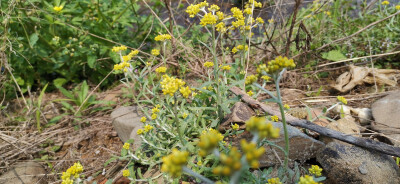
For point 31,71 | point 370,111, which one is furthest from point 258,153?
point 31,71

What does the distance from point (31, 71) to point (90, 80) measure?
734mm

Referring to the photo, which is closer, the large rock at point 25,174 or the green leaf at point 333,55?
the large rock at point 25,174

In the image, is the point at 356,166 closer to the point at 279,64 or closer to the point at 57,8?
the point at 279,64

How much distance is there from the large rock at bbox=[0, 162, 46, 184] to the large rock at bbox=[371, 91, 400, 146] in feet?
9.50

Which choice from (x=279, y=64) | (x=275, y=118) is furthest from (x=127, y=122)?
(x=279, y=64)

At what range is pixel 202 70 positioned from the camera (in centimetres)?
324

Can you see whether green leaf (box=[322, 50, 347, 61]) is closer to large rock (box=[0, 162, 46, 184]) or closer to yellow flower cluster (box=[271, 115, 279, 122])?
yellow flower cluster (box=[271, 115, 279, 122])

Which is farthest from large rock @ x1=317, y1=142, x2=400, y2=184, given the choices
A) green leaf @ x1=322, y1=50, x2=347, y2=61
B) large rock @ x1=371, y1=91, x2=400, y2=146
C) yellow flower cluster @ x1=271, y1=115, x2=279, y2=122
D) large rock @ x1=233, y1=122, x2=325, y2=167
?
green leaf @ x1=322, y1=50, x2=347, y2=61

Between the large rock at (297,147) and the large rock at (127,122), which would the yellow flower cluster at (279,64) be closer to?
the large rock at (297,147)

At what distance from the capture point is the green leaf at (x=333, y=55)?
353 centimetres

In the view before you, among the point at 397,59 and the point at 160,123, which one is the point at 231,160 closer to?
the point at 160,123

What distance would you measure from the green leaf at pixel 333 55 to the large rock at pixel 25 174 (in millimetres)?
3313

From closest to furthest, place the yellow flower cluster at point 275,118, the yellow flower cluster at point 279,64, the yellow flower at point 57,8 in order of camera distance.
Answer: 1. the yellow flower cluster at point 279,64
2. the yellow flower cluster at point 275,118
3. the yellow flower at point 57,8

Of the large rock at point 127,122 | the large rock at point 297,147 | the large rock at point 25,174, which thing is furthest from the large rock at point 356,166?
the large rock at point 25,174
